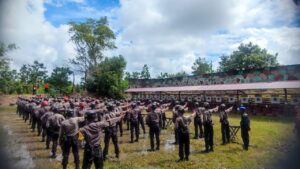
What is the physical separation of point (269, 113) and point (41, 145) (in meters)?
17.7

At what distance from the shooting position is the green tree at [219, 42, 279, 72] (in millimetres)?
46572

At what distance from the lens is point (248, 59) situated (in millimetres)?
47562

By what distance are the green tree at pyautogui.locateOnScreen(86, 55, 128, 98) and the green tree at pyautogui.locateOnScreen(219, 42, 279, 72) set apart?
62.2 ft

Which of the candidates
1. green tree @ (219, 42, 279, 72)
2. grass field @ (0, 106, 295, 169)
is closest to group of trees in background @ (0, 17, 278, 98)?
green tree @ (219, 42, 279, 72)

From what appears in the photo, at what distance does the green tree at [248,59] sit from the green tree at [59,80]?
27.7 m

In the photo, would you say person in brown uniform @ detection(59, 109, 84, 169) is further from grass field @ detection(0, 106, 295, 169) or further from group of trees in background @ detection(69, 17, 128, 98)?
group of trees in background @ detection(69, 17, 128, 98)

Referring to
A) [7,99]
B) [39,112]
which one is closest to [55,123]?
[39,112]

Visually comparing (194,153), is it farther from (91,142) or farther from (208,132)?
(91,142)

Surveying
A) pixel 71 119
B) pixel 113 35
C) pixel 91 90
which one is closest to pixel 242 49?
pixel 113 35

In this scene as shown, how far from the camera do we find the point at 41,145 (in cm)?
1339

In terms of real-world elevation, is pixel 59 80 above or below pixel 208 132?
above

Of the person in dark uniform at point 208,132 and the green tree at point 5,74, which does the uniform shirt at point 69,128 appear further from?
the green tree at point 5,74

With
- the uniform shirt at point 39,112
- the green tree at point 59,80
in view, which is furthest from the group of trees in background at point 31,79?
the uniform shirt at point 39,112

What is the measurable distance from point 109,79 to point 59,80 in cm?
890
